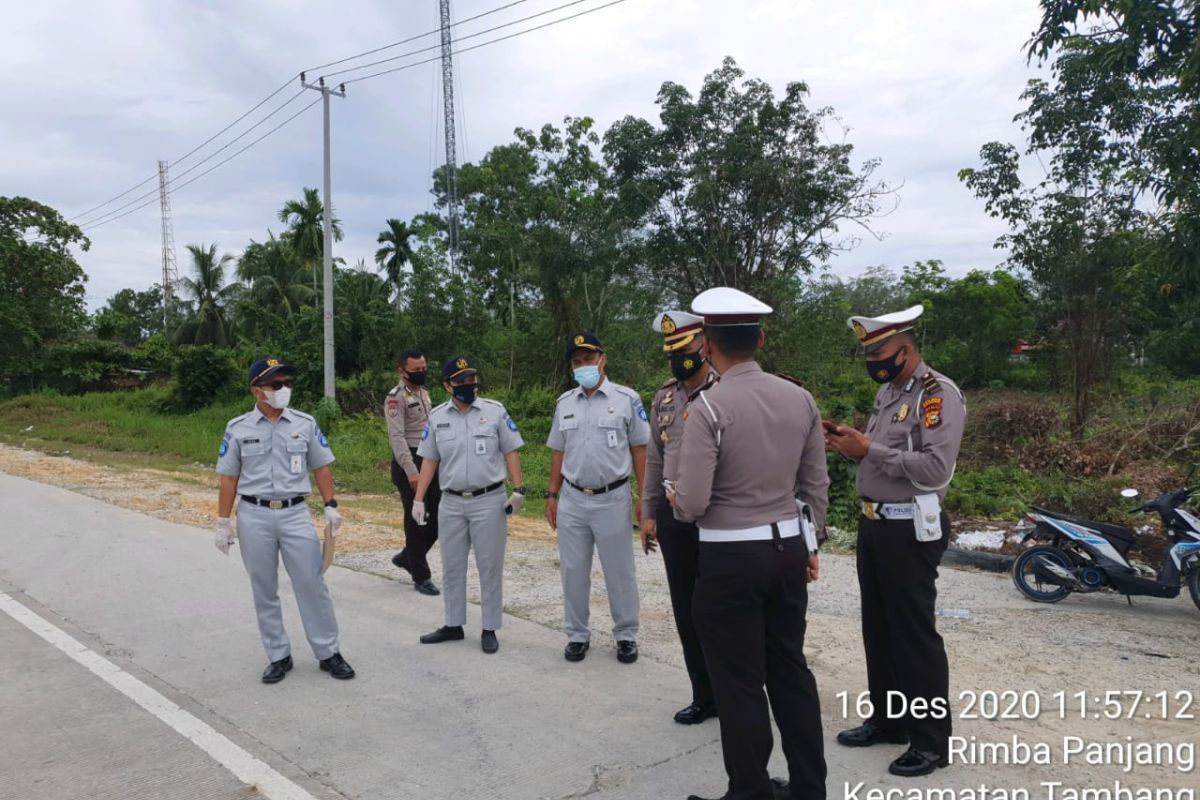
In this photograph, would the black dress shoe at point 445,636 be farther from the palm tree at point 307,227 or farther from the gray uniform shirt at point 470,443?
the palm tree at point 307,227

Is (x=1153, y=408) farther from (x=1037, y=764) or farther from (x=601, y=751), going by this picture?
(x=601, y=751)

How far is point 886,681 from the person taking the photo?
4207mm

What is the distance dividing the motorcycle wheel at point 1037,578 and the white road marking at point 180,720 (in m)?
5.79

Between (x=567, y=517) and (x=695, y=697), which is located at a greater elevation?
(x=567, y=517)

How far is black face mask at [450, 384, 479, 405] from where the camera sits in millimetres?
6011

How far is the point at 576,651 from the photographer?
A: 555 centimetres

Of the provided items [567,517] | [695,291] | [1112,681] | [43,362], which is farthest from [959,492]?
[43,362]

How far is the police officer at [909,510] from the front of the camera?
3.87m

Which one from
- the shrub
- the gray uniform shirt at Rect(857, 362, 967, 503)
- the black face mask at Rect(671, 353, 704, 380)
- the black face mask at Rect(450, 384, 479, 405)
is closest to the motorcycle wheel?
the gray uniform shirt at Rect(857, 362, 967, 503)

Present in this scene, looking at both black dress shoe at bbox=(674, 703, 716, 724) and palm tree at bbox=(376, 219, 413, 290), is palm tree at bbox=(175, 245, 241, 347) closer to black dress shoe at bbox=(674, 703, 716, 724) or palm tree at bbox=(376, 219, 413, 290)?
palm tree at bbox=(376, 219, 413, 290)

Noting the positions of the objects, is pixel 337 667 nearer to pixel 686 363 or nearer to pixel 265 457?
pixel 265 457

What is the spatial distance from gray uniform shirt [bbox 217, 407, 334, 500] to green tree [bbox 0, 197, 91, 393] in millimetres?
32774

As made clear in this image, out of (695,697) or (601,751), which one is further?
(695,697)

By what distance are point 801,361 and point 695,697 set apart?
1475 cm
